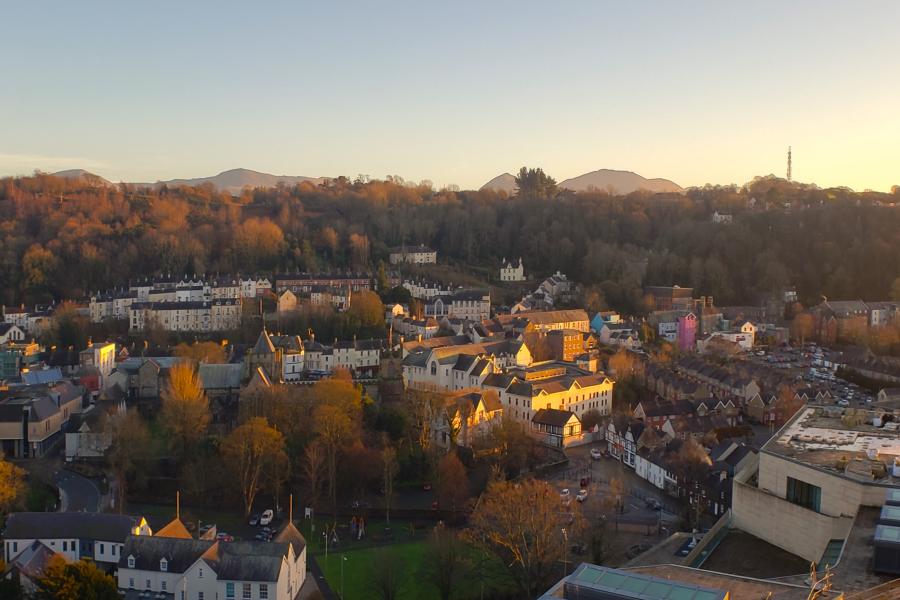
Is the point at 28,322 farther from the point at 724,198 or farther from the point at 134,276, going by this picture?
the point at 724,198

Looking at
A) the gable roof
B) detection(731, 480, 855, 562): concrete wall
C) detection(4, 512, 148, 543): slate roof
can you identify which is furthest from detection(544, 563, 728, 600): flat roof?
detection(4, 512, 148, 543): slate roof

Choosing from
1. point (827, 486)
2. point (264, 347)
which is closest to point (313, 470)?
point (264, 347)

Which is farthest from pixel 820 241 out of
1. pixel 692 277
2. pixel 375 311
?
pixel 375 311

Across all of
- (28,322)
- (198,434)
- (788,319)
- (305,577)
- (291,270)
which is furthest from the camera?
(291,270)

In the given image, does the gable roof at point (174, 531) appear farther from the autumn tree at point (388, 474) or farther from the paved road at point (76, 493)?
the autumn tree at point (388, 474)

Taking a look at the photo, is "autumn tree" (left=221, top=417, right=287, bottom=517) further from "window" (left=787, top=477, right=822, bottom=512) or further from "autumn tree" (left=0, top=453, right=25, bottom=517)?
"window" (left=787, top=477, right=822, bottom=512)

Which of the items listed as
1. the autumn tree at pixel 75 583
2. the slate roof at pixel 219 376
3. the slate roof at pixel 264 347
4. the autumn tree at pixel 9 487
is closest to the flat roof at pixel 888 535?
the autumn tree at pixel 75 583

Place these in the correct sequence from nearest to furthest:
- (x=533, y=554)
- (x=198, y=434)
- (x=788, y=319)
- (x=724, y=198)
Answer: (x=533, y=554)
(x=198, y=434)
(x=788, y=319)
(x=724, y=198)

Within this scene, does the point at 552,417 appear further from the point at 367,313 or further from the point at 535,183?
the point at 535,183
